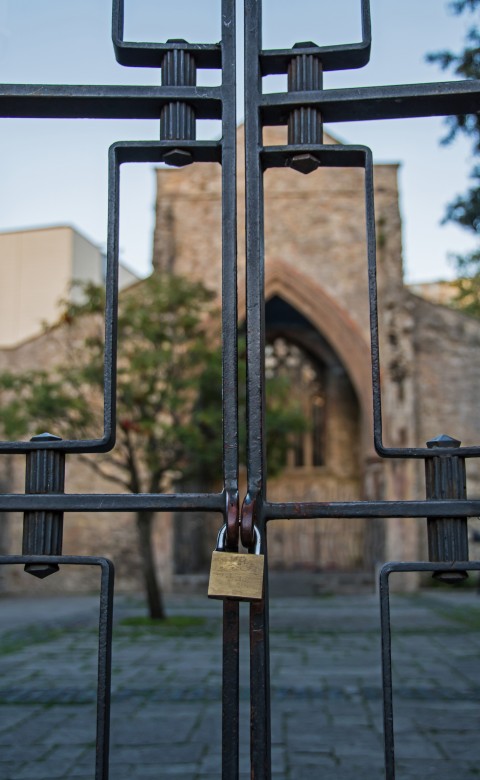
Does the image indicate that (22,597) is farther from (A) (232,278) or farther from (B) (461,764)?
(A) (232,278)

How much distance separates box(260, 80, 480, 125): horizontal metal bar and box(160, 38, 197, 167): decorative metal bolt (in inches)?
7.2

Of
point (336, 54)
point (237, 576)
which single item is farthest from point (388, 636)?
point (336, 54)

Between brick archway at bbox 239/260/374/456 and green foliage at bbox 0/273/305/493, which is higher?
brick archway at bbox 239/260/374/456

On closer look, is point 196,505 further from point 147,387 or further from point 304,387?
point 304,387

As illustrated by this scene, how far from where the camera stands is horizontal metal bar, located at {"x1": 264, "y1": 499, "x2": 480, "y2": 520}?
1.84 m

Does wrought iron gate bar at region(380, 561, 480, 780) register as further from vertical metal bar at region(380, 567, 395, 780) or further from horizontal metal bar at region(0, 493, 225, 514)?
horizontal metal bar at region(0, 493, 225, 514)

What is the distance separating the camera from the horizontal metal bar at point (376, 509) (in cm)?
184

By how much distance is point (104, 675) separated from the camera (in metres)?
1.85

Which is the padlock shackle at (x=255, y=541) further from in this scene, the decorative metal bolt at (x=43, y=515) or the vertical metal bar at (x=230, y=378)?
the decorative metal bolt at (x=43, y=515)

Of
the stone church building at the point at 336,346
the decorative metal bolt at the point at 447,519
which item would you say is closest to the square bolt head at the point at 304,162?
the decorative metal bolt at the point at 447,519

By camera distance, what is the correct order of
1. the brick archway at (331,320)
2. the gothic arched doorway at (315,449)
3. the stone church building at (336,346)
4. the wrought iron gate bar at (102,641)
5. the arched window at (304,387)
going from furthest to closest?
the arched window at (304,387)
the gothic arched doorway at (315,449)
the brick archway at (331,320)
the stone church building at (336,346)
the wrought iron gate bar at (102,641)

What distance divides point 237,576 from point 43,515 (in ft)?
1.56

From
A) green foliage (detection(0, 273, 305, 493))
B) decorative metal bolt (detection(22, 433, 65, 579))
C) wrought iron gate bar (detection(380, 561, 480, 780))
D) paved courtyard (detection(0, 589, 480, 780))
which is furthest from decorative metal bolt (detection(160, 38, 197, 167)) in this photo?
green foliage (detection(0, 273, 305, 493))

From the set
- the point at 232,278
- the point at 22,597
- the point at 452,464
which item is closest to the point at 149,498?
the point at 232,278
